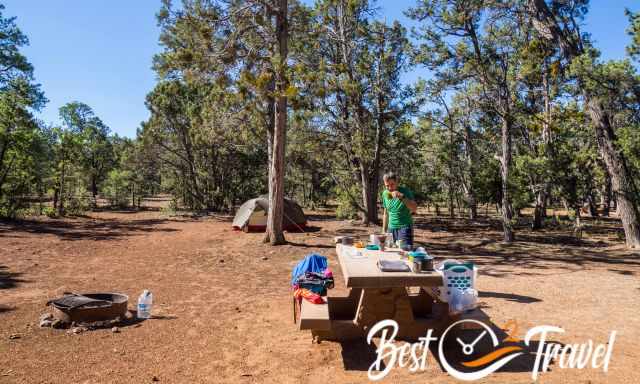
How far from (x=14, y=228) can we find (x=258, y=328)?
1711 cm

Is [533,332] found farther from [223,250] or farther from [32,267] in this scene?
[32,267]

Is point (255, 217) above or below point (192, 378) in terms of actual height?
above

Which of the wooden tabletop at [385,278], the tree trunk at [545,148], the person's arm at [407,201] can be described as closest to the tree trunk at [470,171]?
the tree trunk at [545,148]

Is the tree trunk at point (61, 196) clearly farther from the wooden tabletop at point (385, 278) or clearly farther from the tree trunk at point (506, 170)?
the wooden tabletop at point (385, 278)

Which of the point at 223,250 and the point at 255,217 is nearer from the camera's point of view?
the point at 223,250

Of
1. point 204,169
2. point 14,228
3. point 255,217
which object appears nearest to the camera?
point 14,228

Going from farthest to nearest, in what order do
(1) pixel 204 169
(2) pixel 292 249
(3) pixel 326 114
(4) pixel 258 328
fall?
(1) pixel 204 169 < (3) pixel 326 114 < (2) pixel 292 249 < (4) pixel 258 328

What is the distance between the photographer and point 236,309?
21.1 feet

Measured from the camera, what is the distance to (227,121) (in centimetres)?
1788

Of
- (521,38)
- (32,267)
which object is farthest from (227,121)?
(521,38)

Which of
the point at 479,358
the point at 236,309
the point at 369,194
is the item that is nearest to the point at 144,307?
the point at 236,309

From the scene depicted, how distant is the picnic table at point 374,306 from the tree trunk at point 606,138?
9552 millimetres

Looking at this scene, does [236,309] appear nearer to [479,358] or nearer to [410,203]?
[410,203]

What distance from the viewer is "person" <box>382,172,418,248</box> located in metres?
6.27
